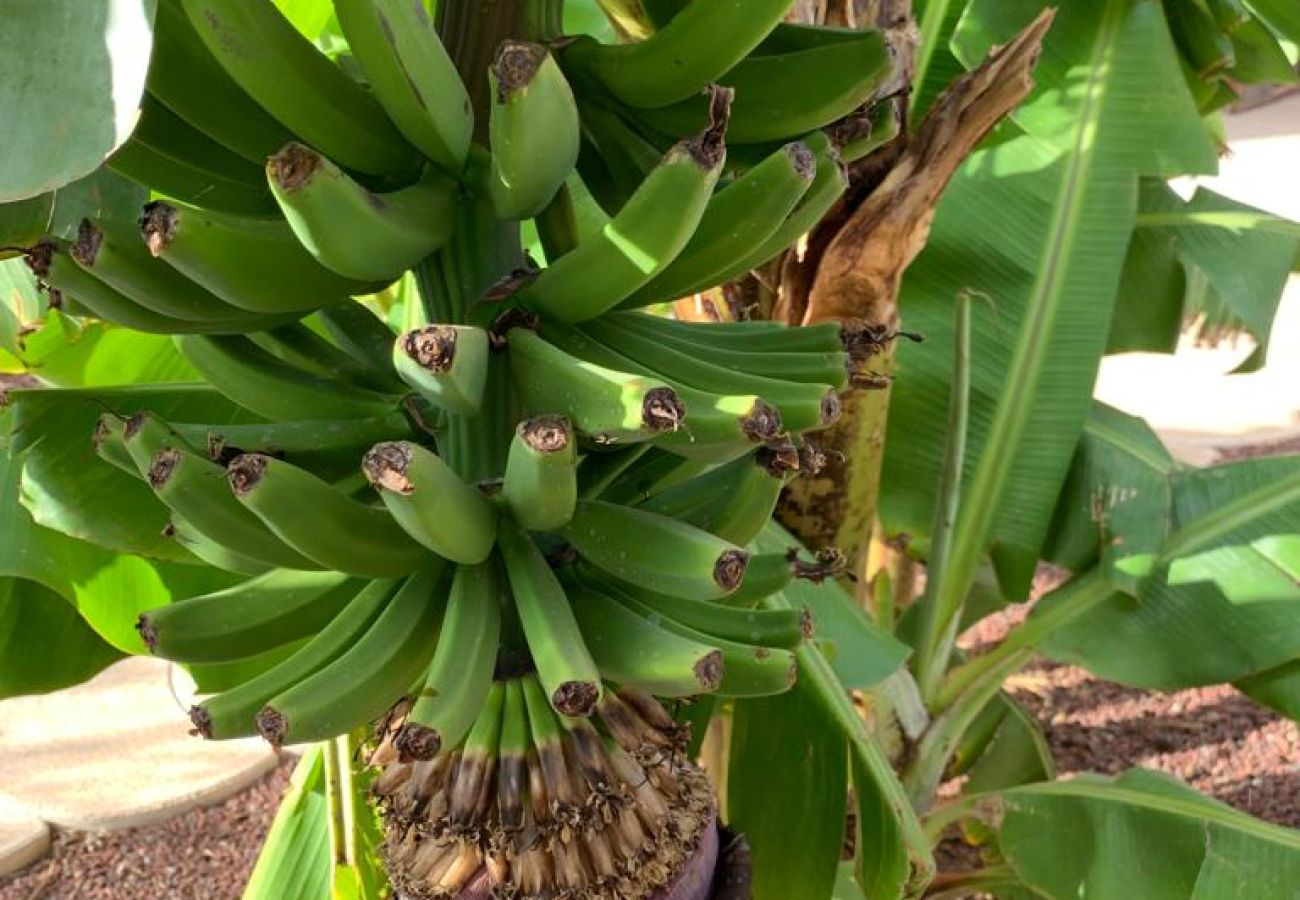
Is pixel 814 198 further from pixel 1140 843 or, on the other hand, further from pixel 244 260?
pixel 1140 843

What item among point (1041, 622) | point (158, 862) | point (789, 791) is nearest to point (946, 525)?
point (1041, 622)

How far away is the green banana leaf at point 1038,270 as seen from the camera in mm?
1396

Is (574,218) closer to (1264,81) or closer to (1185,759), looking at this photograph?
(1264,81)

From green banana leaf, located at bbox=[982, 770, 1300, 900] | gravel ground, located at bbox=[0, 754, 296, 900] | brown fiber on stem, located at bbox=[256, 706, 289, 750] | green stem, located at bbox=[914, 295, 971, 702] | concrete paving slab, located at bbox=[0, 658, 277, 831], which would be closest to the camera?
brown fiber on stem, located at bbox=[256, 706, 289, 750]

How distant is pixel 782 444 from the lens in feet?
1.79

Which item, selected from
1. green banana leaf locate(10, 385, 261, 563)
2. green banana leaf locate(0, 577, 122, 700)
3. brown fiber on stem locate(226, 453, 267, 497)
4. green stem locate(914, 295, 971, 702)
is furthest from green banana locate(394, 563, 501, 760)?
green stem locate(914, 295, 971, 702)

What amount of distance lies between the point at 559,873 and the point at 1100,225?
3.78 feet

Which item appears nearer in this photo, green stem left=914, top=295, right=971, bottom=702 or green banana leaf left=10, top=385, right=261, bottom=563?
green banana leaf left=10, top=385, right=261, bottom=563

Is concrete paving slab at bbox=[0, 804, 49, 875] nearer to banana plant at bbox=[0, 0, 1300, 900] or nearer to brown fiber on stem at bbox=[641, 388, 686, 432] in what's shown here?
banana plant at bbox=[0, 0, 1300, 900]

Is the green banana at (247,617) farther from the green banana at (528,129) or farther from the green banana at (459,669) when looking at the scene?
the green banana at (528,129)

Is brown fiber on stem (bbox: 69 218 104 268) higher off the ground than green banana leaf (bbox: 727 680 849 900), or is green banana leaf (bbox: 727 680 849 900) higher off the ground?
brown fiber on stem (bbox: 69 218 104 268)

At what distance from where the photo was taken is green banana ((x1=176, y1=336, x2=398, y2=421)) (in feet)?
1.96

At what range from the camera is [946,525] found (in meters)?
1.40

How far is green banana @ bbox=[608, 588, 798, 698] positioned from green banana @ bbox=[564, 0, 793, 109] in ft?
0.82
